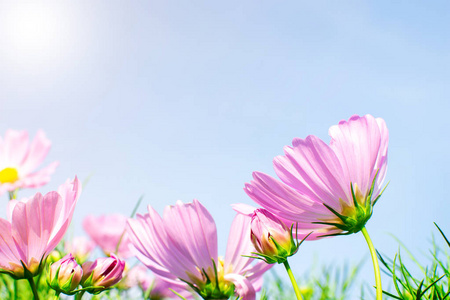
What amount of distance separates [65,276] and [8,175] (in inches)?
47.4

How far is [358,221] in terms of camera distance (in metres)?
0.49

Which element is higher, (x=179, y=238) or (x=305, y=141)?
(x=305, y=141)

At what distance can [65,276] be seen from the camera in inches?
18.8

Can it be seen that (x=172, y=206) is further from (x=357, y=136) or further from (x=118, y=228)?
(x=118, y=228)

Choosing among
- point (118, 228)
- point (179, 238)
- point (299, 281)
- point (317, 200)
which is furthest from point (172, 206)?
point (299, 281)

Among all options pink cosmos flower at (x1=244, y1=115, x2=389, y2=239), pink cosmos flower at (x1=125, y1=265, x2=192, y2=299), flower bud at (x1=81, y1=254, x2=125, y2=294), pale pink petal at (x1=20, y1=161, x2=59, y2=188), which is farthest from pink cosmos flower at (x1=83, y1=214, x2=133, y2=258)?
pink cosmos flower at (x1=244, y1=115, x2=389, y2=239)

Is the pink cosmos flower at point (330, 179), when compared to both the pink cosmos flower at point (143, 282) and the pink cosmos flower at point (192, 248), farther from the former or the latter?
the pink cosmos flower at point (143, 282)

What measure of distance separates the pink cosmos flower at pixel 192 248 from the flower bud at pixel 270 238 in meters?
0.05

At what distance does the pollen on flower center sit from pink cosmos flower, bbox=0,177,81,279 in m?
1.13

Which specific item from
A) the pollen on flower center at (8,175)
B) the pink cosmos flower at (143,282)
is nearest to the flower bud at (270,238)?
the pink cosmos flower at (143,282)

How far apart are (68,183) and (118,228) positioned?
0.57 m

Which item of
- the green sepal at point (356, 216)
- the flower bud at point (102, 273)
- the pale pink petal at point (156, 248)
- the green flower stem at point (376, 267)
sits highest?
the green sepal at point (356, 216)

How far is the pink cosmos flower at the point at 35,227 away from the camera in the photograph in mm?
461

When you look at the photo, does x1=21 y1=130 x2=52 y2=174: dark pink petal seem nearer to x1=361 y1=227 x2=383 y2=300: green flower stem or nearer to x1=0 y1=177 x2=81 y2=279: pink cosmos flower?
x1=0 y1=177 x2=81 y2=279: pink cosmos flower
